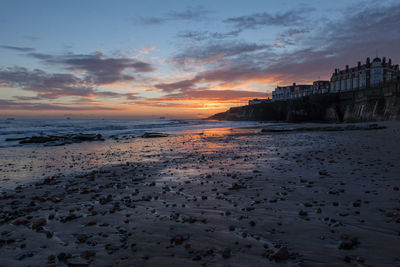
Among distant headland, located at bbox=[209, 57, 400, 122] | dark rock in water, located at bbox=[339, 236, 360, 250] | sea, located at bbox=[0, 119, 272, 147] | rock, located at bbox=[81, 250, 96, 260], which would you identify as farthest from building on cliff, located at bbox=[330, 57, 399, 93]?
rock, located at bbox=[81, 250, 96, 260]

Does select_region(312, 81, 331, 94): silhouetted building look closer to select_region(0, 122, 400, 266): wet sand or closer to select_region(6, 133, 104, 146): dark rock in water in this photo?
select_region(6, 133, 104, 146): dark rock in water

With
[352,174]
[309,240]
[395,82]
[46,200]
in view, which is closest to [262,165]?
[352,174]

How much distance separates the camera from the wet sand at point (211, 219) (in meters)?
3.47

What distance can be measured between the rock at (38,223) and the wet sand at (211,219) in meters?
0.02

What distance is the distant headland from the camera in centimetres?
3931

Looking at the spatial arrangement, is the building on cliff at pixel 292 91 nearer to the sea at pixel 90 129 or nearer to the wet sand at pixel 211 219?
the sea at pixel 90 129

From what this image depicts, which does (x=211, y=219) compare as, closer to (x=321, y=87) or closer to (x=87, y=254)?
(x=87, y=254)

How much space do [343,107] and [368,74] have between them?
3358 centimetres

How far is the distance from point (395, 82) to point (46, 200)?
164ft

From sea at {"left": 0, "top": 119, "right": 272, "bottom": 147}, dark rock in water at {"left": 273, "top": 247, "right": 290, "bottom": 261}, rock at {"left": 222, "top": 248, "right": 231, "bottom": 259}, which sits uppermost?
sea at {"left": 0, "top": 119, "right": 272, "bottom": 147}

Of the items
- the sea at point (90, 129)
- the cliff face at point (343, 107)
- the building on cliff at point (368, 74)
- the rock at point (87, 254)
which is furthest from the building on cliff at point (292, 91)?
the rock at point (87, 254)

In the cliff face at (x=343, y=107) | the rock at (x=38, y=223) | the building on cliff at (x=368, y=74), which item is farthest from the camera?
the building on cliff at (x=368, y=74)

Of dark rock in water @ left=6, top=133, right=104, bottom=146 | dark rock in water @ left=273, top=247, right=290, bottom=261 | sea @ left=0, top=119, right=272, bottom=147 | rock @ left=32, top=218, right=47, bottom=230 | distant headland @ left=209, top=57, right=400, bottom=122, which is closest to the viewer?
dark rock in water @ left=273, top=247, right=290, bottom=261

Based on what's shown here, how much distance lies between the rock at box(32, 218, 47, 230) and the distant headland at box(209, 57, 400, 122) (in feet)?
148
